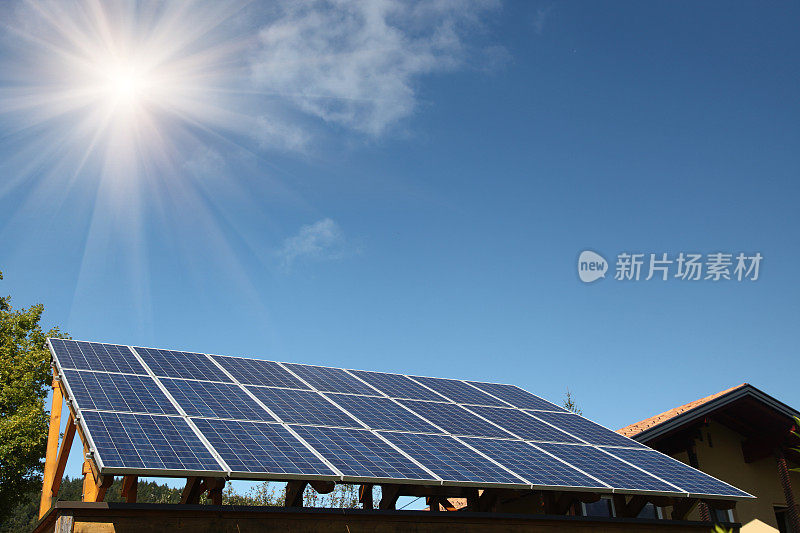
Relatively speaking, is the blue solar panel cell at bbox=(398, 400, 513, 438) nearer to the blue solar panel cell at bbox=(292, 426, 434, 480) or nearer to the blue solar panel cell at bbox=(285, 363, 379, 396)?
the blue solar panel cell at bbox=(285, 363, 379, 396)

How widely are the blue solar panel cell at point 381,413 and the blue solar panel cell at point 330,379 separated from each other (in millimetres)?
604

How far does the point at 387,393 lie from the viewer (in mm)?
18578

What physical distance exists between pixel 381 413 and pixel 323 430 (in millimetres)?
2713

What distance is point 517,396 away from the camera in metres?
22.4

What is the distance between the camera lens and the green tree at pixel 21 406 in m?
36.2

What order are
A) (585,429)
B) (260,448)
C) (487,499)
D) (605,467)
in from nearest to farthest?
(260,448) → (605,467) → (487,499) → (585,429)

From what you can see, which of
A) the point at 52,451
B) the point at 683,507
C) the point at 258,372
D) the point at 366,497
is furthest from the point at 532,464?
the point at 52,451

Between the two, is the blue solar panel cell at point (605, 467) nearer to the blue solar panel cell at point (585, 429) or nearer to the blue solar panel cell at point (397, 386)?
the blue solar panel cell at point (585, 429)

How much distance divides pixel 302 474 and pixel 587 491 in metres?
6.44

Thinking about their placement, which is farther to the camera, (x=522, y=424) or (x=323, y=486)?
(x=522, y=424)

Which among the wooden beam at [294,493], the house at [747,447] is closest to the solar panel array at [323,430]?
the wooden beam at [294,493]

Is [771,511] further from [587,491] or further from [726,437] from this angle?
[587,491]

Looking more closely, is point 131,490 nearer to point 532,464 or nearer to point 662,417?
point 532,464

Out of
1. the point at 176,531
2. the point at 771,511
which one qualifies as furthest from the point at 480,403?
the point at 771,511
